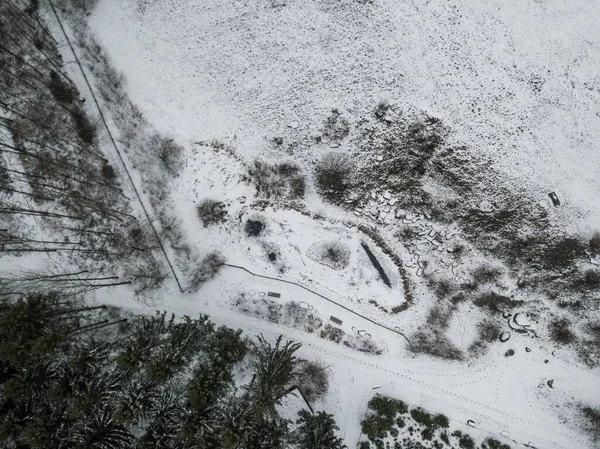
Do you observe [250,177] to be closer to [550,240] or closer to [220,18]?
[220,18]

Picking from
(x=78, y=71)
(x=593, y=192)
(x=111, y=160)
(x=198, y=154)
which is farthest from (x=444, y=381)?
(x=78, y=71)

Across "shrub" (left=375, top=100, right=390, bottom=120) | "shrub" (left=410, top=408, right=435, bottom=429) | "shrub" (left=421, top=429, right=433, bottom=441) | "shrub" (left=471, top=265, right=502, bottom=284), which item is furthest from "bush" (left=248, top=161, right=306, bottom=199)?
"shrub" (left=421, top=429, right=433, bottom=441)

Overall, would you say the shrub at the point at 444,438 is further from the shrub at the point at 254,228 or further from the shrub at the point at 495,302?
the shrub at the point at 254,228

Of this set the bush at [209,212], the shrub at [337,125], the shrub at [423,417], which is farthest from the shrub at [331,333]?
the shrub at [337,125]

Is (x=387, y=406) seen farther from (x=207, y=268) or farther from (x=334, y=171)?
(x=334, y=171)

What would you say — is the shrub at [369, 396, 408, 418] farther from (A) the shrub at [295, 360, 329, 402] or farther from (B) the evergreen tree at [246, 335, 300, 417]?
(B) the evergreen tree at [246, 335, 300, 417]

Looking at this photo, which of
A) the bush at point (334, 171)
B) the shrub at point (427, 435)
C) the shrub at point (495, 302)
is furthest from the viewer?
the shrub at point (495, 302)
